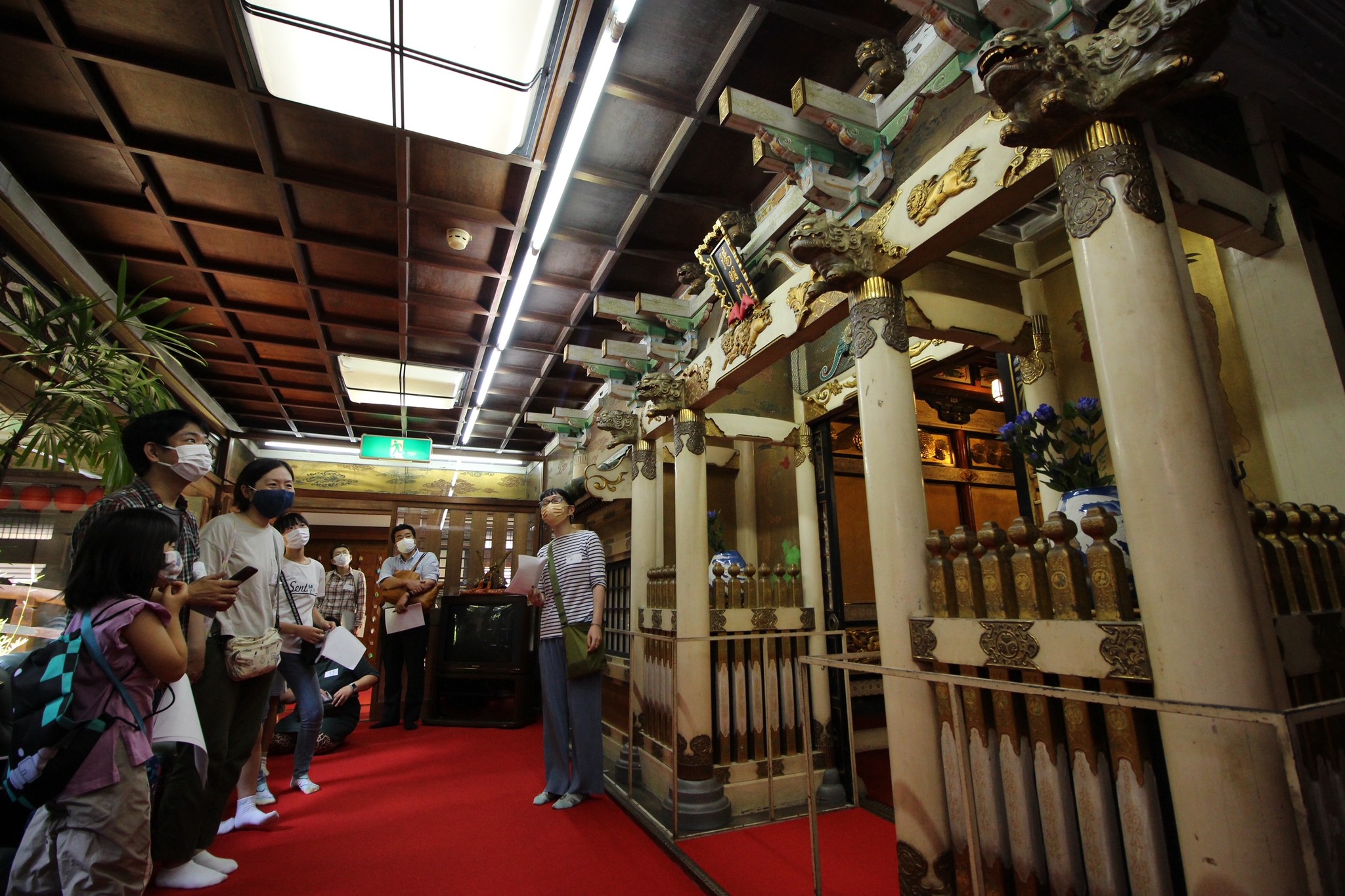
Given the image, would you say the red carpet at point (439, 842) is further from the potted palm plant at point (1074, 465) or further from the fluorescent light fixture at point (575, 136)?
the fluorescent light fixture at point (575, 136)

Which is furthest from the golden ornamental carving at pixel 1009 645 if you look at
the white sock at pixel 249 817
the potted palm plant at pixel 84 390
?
the white sock at pixel 249 817

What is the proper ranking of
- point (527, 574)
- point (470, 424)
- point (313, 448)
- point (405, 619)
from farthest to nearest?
1. point (313, 448)
2. point (470, 424)
3. point (405, 619)
4. point (527, 574)

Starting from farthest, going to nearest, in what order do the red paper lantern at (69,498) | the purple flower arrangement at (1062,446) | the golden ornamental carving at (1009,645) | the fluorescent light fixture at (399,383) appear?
1. the fluorescent light fixture at (399,383)
2. the red paper lantern at (69,498)
3. the purple flower arrangement at (1062,446)
4. the golden ornamental carving at (1009,645)

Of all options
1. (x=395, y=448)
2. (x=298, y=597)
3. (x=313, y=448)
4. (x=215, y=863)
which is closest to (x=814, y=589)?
(x=298, y=597)

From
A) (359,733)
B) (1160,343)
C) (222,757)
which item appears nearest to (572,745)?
(222,757)

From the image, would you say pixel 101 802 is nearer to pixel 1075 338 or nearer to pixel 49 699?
pixel 49 699

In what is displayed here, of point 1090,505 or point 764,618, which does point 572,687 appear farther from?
point 1090,505

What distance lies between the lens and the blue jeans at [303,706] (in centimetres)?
361

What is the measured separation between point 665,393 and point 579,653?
1745 millimetres

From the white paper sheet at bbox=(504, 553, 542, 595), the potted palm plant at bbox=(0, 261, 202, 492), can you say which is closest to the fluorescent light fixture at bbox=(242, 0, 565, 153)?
the potted palm plant at bbox=(0, 261, 202, 492)

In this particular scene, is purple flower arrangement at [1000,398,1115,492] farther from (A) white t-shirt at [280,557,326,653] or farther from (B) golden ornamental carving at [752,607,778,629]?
(A) white t-shirt at [280,557,326,653]

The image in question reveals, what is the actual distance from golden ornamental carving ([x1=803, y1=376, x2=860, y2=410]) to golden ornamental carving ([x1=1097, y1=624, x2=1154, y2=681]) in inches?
109

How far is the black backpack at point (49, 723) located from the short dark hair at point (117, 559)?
0.29ft

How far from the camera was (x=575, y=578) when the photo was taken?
3.48 metres
